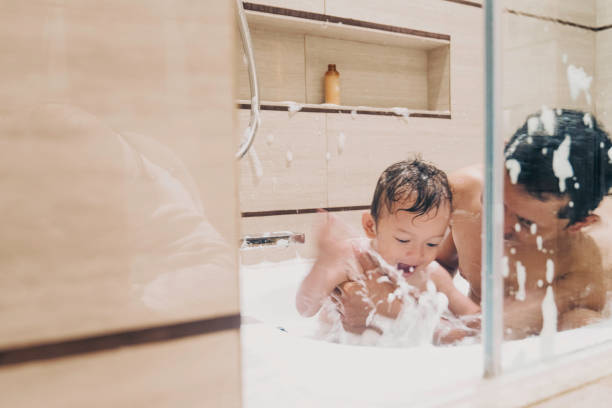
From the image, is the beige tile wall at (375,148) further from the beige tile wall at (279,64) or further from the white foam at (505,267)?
the white foam at (505,267)

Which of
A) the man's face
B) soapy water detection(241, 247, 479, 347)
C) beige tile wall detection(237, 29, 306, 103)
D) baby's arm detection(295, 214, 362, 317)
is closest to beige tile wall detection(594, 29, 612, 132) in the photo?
the man's face

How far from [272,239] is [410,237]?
0.49m

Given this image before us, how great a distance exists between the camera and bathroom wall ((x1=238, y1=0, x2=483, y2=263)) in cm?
165

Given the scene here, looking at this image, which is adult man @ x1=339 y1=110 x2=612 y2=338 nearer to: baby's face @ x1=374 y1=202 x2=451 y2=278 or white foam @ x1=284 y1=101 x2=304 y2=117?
baby's face @ x1=374 y1=202 x2=451 y2=278

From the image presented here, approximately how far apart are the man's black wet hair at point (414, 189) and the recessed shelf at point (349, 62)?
0.37 m

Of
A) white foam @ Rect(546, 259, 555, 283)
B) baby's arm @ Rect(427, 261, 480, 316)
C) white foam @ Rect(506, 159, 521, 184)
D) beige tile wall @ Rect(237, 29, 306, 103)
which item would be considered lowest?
baby's arm @ Rect(427, 261, 480, 316)

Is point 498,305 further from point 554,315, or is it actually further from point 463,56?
point 463,56

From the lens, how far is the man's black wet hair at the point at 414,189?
1379 millimetres

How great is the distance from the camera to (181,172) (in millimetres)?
374

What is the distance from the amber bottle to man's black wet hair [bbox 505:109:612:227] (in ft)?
3.40

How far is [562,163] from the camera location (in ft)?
2.69

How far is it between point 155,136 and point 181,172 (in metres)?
0.04

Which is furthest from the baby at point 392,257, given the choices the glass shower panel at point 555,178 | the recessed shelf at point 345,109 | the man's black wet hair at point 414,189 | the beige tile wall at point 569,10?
the beige tile wall at point 569,10

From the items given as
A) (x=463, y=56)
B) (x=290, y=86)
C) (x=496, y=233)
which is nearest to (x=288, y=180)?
(x=290, y=86)
